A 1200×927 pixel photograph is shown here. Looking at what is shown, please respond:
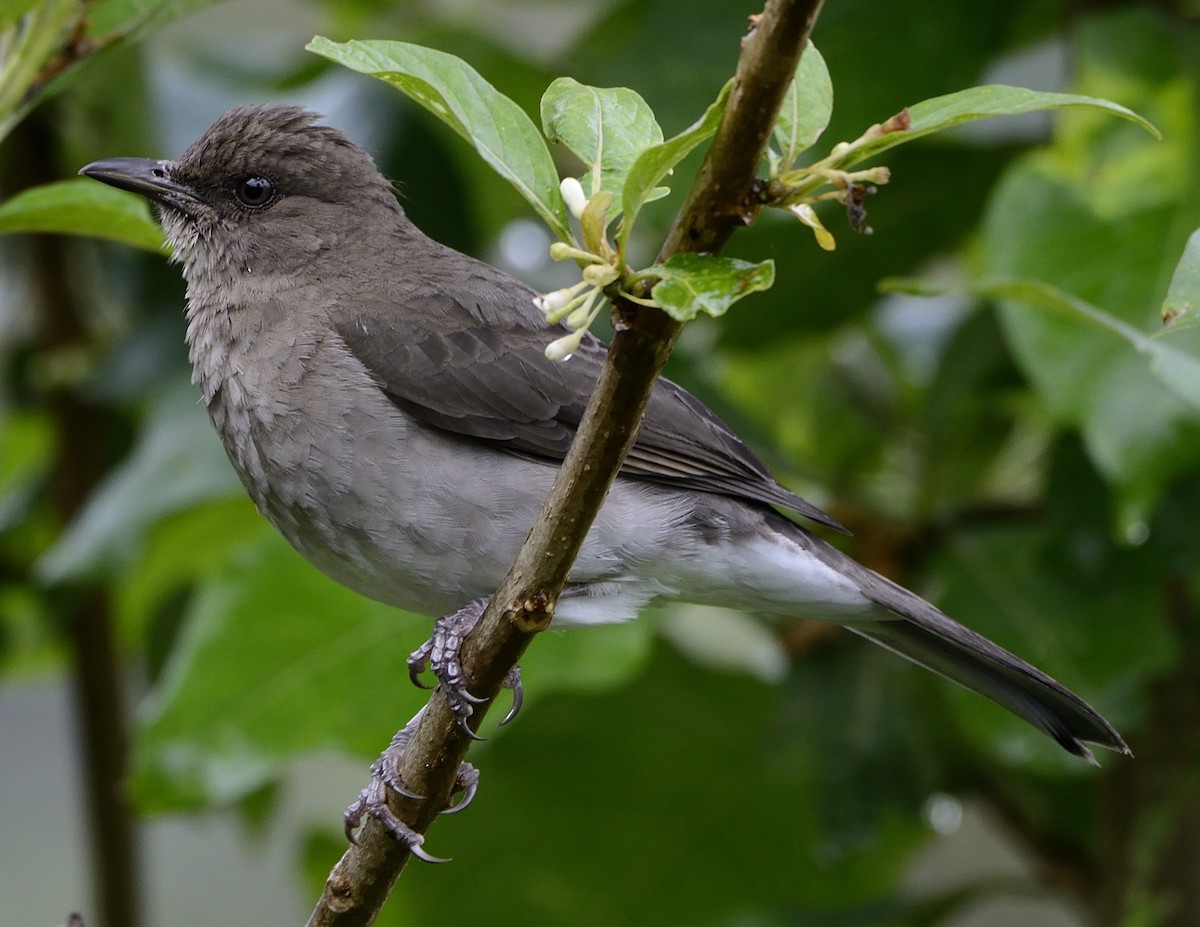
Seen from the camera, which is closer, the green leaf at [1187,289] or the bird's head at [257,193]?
the green leaf at [1187,289]

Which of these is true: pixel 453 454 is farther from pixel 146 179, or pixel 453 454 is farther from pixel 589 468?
pixel 589 468

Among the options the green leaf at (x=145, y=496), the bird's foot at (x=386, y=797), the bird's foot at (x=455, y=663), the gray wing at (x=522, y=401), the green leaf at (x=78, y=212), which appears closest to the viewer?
the bird's foot at (x=455, y=663)

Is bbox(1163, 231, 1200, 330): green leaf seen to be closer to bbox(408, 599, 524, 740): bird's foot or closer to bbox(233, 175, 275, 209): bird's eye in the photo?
bbox(408, 599, 524, 740): bird's foot

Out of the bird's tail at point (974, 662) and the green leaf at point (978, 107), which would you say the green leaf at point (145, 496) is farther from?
the green leaf at point (978, 107)

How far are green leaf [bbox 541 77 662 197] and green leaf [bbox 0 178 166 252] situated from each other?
98 centimetres

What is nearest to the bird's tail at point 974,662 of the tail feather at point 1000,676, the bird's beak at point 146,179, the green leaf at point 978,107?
the tail feather at point 1000,676

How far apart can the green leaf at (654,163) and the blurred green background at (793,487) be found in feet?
5.73

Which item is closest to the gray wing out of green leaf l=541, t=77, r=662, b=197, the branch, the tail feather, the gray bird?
the gray bird

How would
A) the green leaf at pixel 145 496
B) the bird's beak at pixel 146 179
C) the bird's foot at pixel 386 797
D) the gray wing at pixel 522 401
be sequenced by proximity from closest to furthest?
1. the bird's foot at pixel 386 797
2. the gray wing at pixel 522 401
3. the bird's beak at pixel 146 179
4. the green leaf at pixel 145 496

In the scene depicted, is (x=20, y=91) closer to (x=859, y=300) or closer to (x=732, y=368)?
(x=859, y=300)

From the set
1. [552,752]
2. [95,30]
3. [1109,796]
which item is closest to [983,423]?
[1109,796]

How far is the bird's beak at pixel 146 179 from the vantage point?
303cm

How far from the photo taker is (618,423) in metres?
1.65

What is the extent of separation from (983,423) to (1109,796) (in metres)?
1.09
